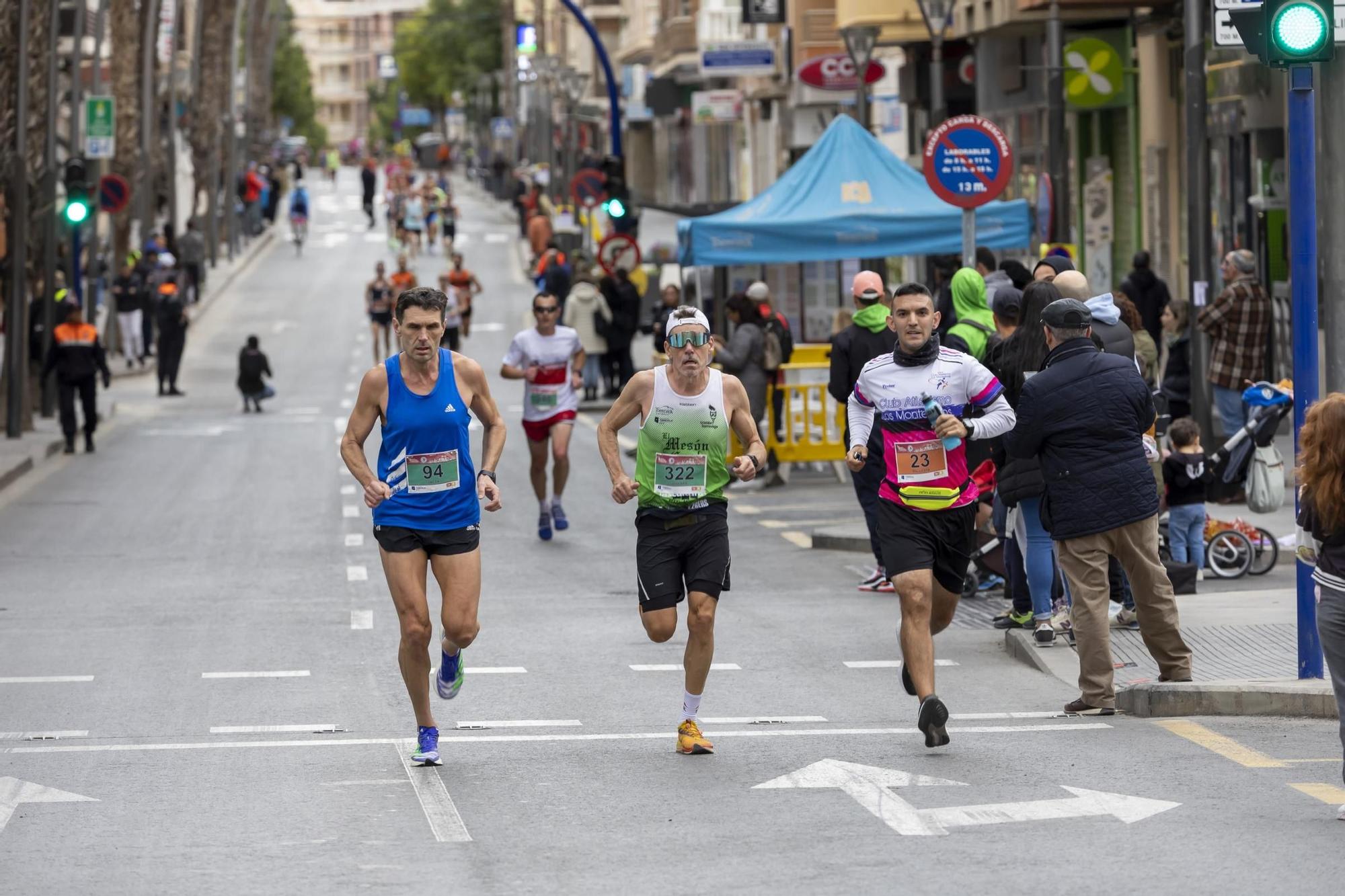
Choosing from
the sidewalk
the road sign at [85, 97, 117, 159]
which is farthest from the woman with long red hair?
the road sign at [85, 97, 117, 159]

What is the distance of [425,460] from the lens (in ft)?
31.0

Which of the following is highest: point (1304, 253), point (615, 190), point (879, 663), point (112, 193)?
point (112, 193)

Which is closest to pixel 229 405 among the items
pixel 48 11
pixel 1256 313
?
pixel 48 11

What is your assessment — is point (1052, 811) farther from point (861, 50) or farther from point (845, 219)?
point (861, 50)

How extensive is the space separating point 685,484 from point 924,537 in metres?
0.96

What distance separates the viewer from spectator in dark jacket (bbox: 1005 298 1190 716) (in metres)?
10.2

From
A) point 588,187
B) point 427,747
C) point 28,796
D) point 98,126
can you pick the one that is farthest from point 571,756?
point 588,187

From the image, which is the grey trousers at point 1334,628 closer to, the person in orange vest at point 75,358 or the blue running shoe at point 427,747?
the blue running shoe at point 427,747

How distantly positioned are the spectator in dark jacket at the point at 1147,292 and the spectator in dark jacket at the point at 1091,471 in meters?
14.4

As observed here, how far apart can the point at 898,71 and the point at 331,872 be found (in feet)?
108

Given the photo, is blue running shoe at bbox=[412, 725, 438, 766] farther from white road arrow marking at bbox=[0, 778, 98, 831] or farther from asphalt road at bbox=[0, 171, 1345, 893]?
white road arrow marking at bbox=[0, 778, 98, 831]

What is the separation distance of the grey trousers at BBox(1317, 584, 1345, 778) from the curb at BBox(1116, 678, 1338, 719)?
1933mm

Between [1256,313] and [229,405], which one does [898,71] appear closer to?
[229,405]

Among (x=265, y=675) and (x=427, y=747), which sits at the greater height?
(x=427, y=747)
